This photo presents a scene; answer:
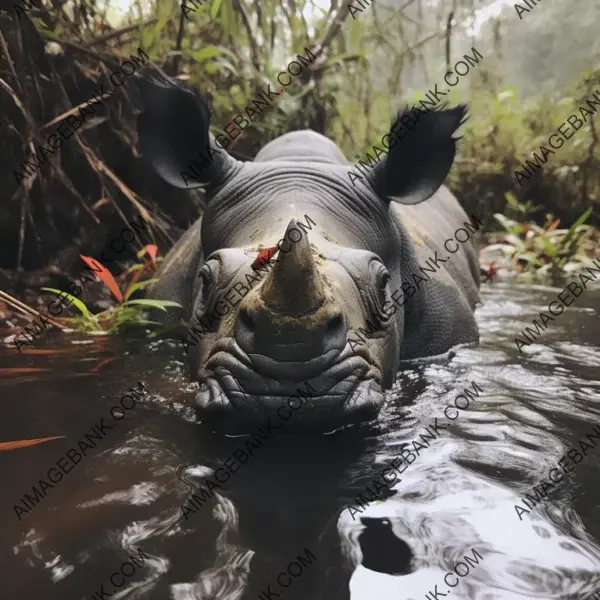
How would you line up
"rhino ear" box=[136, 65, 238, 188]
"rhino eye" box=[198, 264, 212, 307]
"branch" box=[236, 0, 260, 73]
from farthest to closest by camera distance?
"branch" box=[236, 0, 260, 73]
"rhino ear" box=[136, 65, 238, 188]
"rhino eye" box=[198, 264, 212, 307]

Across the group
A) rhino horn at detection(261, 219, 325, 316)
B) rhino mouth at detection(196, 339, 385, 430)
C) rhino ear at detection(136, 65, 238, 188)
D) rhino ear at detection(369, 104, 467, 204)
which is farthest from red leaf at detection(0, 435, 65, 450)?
rhino ear at detection(369, 104, 467, 204)

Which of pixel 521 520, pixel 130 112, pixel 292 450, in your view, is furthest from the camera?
pixel 130 112

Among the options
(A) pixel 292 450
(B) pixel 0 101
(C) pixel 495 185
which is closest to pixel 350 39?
(C) pixel 495 185

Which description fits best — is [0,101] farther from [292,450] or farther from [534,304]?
[534,304]

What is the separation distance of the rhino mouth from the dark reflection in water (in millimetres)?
163

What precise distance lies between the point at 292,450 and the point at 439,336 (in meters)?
2.31

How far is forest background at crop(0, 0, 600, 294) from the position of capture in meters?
6.71

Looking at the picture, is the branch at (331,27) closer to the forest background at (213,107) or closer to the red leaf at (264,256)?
the forest background at (213,107)

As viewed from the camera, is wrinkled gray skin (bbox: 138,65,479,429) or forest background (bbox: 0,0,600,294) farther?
forest background (bbox: 0,0,600,294)

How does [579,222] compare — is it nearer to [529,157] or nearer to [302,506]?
[529,157]

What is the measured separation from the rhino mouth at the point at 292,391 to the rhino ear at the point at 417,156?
1.84 m

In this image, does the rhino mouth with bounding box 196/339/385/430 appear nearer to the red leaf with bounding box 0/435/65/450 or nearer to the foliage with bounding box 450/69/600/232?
the red leaf with bounding box 0/435/65/450

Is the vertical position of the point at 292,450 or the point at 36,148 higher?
the point at 36,148

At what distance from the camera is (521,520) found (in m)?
2.40
